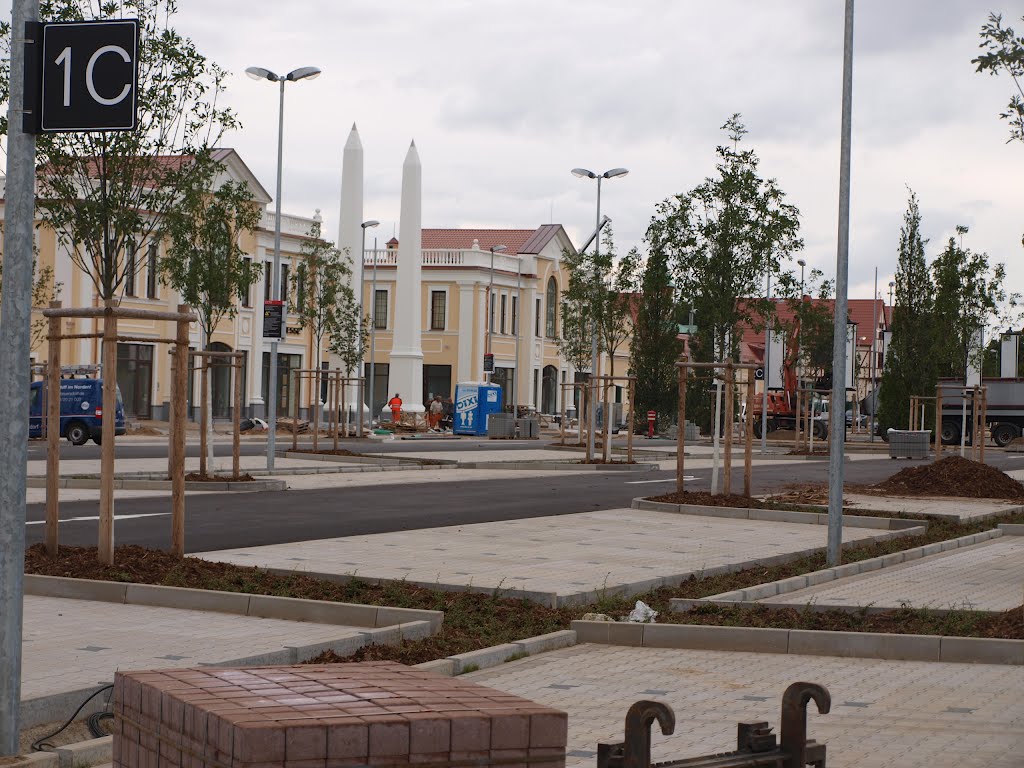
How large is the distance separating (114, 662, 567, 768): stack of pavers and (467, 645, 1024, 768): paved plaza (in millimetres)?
2600

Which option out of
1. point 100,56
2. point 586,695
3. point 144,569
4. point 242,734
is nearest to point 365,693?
point 242,734

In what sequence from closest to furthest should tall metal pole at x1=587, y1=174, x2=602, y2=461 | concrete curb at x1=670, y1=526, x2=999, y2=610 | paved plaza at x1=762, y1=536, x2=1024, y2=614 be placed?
concrete curb at x1=670, y1=526, x2=999, y2=610
paved plaza at x1=762, y1=536, x2=1024, y2=614
tall metal pole at x1=587, y1=174, x2=602, y2=461

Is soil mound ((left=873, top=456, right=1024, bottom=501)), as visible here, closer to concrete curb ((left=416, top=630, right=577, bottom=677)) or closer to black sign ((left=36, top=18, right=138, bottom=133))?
concrete curb ((left=416, top=630, right=577, bottom=677))

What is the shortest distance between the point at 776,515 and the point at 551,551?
6.37 m

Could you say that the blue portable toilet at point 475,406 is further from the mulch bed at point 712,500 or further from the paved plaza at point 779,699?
the paved plaza at point 779,699

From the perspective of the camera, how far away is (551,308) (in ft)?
293

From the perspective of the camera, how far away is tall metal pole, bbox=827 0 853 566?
14398 millimetres

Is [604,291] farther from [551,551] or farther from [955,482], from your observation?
[551,551]

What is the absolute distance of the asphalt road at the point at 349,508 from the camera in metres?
16.2

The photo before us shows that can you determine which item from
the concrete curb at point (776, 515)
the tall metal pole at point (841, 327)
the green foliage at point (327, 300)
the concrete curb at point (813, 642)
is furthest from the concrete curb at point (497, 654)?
the green foliage at point (327, 300)

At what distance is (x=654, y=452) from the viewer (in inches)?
1813

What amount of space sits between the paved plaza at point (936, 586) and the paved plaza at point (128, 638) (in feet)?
14.2

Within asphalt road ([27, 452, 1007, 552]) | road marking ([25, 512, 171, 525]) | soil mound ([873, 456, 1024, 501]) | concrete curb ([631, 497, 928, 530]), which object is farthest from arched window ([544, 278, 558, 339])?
road marking ([25, 512, 171, 525])

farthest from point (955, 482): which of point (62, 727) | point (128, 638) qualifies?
point (62, 727)
